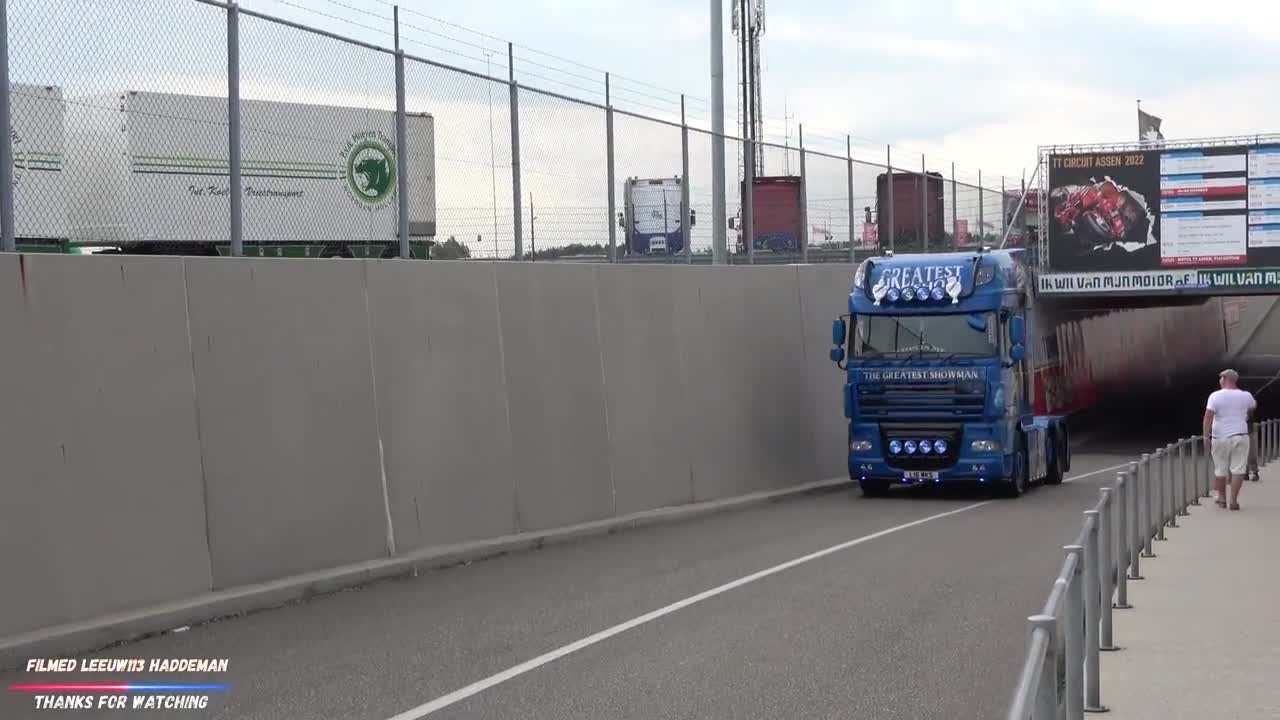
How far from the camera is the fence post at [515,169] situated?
17688 mm

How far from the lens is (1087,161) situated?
118 feet

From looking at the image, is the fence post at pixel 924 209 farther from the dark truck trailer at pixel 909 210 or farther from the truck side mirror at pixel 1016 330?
the truck side mirror at pixel 1016 330

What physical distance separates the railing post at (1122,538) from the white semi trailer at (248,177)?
24.1ft

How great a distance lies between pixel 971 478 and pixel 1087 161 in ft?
48.3

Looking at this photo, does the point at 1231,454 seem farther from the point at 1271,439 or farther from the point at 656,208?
the point at 1271,439

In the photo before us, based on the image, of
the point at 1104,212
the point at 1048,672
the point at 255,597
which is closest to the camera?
the point at 1048,672

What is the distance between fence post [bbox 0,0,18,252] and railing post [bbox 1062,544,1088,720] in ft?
25.0

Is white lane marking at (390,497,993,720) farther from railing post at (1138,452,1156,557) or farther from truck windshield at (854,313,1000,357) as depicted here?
truck windshield at (854,313,1000,357)

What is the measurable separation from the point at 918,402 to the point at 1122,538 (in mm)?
11995

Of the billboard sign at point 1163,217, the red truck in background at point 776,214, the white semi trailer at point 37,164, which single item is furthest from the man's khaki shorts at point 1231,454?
the billboard sign at point 1163,217

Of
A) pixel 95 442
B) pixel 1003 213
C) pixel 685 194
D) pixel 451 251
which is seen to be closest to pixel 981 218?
pixel 1003 213

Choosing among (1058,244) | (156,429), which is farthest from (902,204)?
(156,429)

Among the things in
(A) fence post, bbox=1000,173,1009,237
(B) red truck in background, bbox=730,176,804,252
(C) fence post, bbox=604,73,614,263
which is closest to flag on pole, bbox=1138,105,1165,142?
(A) fence post, bbox=1000,173,1009,237

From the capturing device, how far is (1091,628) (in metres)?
8.41
